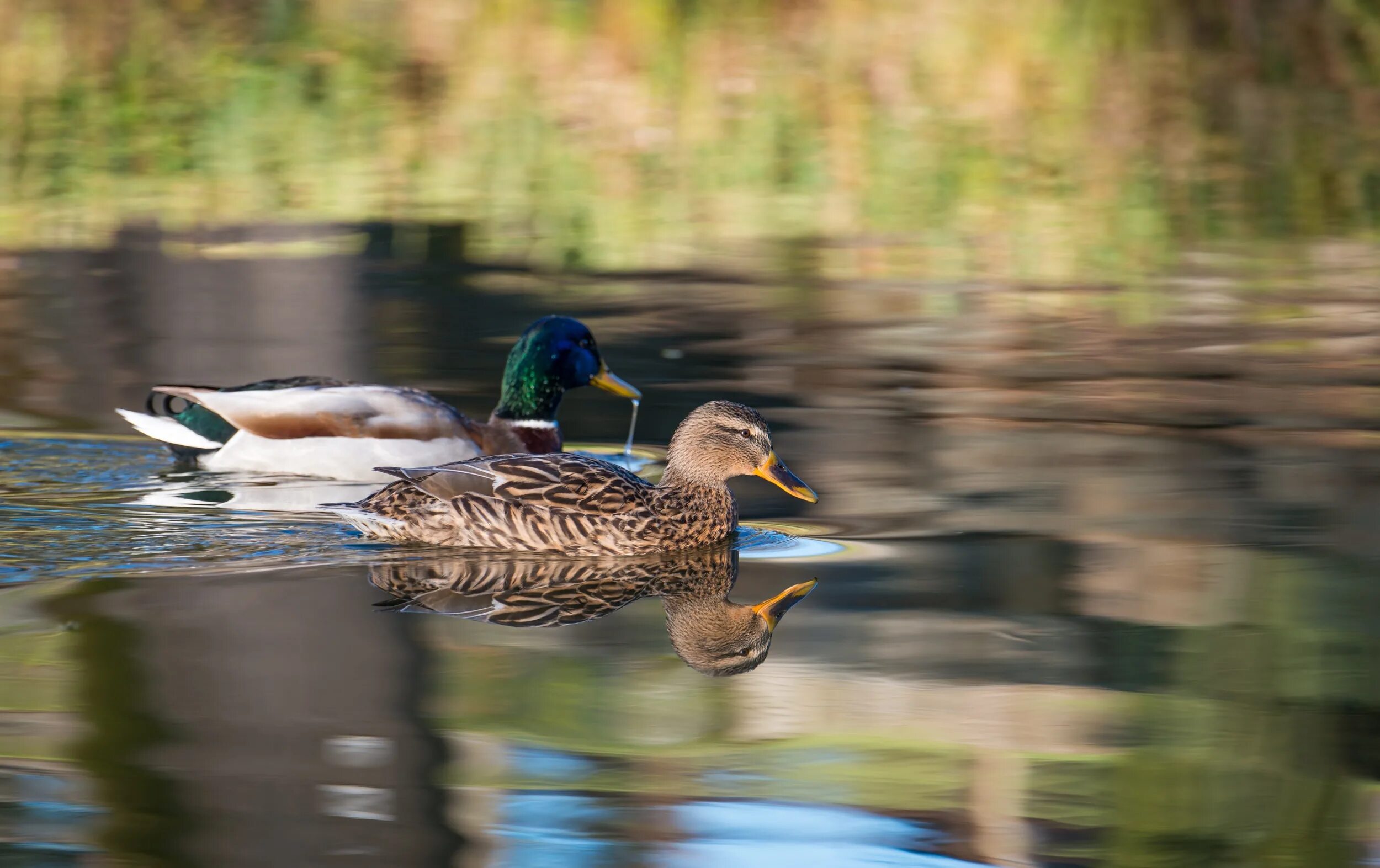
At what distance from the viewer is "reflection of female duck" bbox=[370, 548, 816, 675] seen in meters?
6.00

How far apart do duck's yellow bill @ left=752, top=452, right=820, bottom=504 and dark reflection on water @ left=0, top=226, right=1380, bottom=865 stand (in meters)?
0.18

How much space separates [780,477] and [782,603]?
98 cm

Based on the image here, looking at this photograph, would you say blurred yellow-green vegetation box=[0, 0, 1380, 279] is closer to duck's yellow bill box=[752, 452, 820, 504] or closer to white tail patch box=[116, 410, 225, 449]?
white tail patch box=[116, 410, 225, 449]

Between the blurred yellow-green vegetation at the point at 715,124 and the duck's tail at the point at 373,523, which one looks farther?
the blurred yellow-green vegetation at the point at 715,124

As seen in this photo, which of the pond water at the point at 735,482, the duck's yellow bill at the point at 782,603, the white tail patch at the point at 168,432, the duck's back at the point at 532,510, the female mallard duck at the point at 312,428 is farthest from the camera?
the white tail patch at the point at 168,432

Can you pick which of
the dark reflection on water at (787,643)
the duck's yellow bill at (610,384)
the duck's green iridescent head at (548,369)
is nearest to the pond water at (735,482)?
the dark reflection on water at (787,643)

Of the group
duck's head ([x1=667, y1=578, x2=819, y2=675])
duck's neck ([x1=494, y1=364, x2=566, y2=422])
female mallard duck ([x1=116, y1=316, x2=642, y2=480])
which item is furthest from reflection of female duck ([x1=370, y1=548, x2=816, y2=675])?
duck's neck ([x1=494, y1=364, x2=566, y2=422])

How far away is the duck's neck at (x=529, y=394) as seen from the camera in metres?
8.87

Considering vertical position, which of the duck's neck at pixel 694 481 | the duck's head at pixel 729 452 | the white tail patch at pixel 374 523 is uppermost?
the duck's head at pixel 729 452

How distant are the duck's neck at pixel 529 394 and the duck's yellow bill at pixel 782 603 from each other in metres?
2.45

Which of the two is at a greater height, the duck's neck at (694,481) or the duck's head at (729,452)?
the duck's head at (729,452)

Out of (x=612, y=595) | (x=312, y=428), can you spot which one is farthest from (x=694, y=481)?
(x=312, y=428)

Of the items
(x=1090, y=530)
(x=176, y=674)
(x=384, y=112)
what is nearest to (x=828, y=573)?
(x=1090, y=530)

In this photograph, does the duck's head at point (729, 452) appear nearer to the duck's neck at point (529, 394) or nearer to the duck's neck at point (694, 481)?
the duck's neck at point (694, 481)
